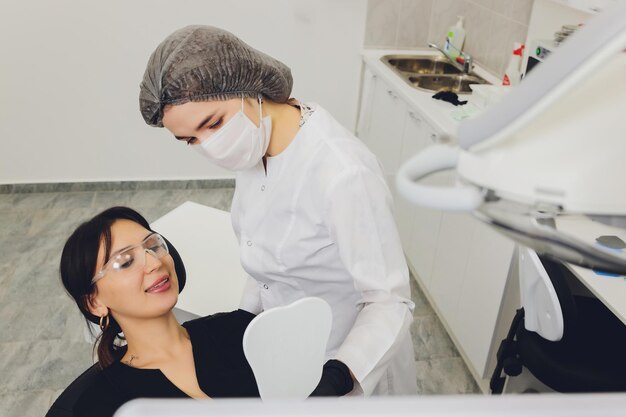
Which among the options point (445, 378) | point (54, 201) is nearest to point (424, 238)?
point (445, 378)

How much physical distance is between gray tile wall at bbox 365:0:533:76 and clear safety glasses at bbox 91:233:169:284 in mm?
2269

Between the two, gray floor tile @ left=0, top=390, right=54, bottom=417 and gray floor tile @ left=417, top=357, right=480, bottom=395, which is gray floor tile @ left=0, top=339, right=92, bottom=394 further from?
gray floor tile @ left=417, top=357, right=480, bottom=395

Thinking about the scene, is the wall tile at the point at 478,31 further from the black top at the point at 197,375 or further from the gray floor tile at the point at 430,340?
the black top at the point at 197,375

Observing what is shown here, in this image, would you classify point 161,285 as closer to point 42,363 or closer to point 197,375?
point 197,375

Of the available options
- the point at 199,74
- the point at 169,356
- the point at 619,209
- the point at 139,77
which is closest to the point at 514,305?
the point at 169,356

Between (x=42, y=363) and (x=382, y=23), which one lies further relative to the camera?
(x=382, y=23)

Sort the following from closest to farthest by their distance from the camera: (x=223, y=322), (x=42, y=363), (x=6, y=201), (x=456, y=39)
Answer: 1. (x=223, y=322)
2. (x=42, y=363)
3. (x=456, y=39)
4. (x=6, y=201)

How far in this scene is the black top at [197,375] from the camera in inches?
51.2

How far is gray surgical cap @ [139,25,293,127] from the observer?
125 centimetres

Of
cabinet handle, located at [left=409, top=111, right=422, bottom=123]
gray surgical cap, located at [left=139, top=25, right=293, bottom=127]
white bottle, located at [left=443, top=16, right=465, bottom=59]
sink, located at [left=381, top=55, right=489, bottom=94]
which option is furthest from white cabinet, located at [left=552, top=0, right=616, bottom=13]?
white bottle, located at [left=443, top=16, right=465, bottom=59]

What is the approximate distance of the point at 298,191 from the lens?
1358mm

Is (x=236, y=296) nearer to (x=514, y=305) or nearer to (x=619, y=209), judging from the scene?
(x=514, y=305)

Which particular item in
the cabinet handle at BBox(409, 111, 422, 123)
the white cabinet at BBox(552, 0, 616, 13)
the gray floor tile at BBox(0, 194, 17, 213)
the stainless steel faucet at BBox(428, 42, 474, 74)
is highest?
the white cabinet at BBox(552, 0, 616, 13)

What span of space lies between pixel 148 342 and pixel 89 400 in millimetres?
219
